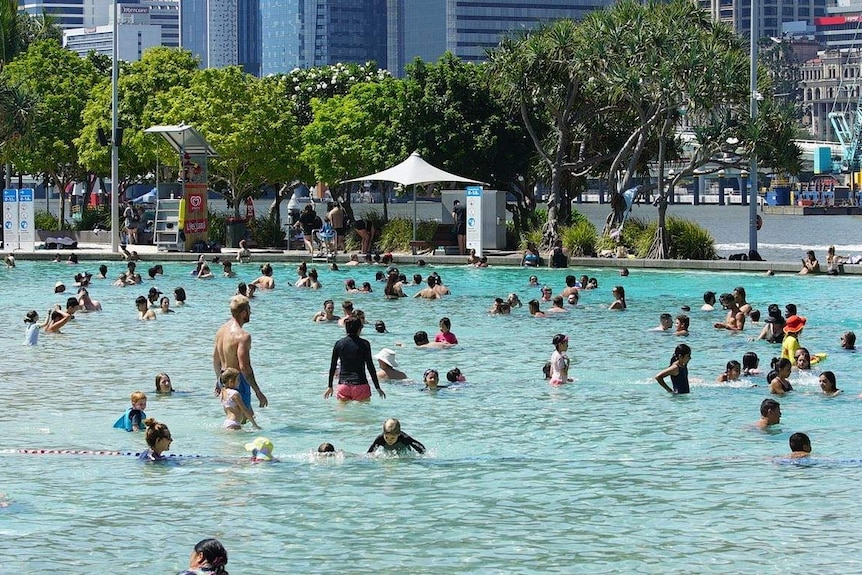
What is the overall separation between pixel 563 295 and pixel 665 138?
46.1 ft

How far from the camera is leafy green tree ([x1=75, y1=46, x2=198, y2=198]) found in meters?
55.6

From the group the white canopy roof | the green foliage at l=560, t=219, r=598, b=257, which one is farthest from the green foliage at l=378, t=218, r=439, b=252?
the green foliage at l=560, t=219, r=598, b=257

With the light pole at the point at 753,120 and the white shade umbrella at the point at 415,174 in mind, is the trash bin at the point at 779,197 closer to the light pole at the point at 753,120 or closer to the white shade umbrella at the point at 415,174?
the white shade umbrella at the point at 415,174

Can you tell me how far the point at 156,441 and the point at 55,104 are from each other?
45.7m

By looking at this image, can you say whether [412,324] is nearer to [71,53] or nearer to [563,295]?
[563,295]

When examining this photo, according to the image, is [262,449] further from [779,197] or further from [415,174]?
[779,197]

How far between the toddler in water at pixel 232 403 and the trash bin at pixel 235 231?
32660 mm

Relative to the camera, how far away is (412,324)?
30.4 metres

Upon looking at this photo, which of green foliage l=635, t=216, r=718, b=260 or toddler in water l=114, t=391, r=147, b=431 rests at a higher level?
green foliage l=635, t=216, r=718, b=260

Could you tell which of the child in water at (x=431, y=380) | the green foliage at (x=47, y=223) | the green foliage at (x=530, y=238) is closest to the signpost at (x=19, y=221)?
the green foliage at (x=47, y=223)

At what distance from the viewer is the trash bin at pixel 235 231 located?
164 ft

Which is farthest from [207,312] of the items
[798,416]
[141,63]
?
[141,63]

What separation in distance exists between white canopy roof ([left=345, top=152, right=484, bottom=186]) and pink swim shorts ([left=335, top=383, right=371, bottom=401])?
27500mm

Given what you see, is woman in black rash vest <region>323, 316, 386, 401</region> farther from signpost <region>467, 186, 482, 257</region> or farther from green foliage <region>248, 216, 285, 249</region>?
green foliage <region>248, 216, 285, 249</region>
